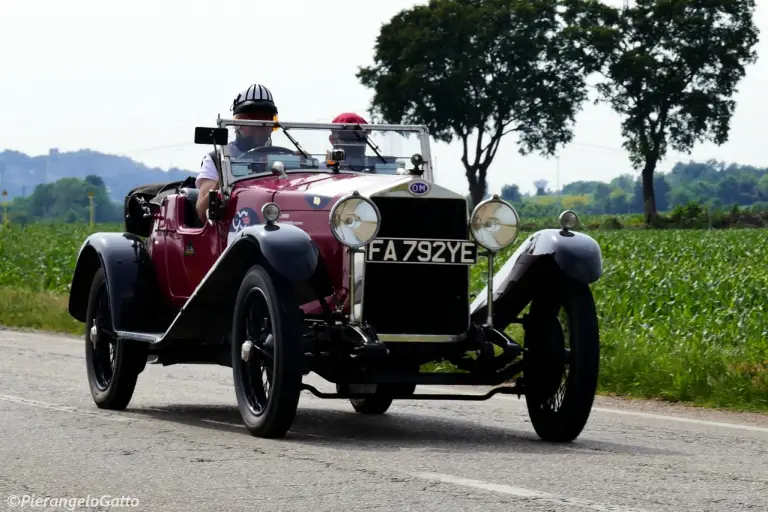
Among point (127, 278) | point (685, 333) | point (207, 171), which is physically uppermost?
point (207, 171)

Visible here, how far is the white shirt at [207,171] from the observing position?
30.1 ft

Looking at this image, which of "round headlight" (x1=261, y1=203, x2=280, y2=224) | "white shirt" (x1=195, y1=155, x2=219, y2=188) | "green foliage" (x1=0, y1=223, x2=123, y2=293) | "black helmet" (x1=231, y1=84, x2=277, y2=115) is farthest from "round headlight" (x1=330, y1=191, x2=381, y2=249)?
"green foliage" (x1=0, y1=223, x2=123, y2=293)

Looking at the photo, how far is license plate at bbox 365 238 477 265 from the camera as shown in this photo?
763cm

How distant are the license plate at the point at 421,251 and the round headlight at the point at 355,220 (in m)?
0.12

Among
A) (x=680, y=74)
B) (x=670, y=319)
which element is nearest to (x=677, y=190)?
(x=680, y=74)

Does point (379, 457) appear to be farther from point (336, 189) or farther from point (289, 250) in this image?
point (336, 189)

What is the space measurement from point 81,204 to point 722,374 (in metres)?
121

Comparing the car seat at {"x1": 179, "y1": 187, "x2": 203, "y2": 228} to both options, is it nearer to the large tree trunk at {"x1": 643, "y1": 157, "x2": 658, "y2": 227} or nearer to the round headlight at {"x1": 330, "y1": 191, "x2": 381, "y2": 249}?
the round headlight at {"x1": 330, "y1": 191, "x2": 381, "y2": 249}

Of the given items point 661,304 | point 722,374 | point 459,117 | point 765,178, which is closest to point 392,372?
point 722,374

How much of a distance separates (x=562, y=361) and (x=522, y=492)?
2235 mm

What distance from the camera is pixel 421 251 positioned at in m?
7.71

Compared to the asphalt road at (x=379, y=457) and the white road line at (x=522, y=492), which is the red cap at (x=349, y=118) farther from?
the white road line at (x=522, y=492)

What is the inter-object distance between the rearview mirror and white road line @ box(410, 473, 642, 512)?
10.8ft

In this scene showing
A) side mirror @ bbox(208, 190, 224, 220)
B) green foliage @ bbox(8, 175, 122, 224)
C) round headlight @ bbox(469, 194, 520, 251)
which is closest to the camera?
round headlight @ bbox(469, 194, 520, 251)
